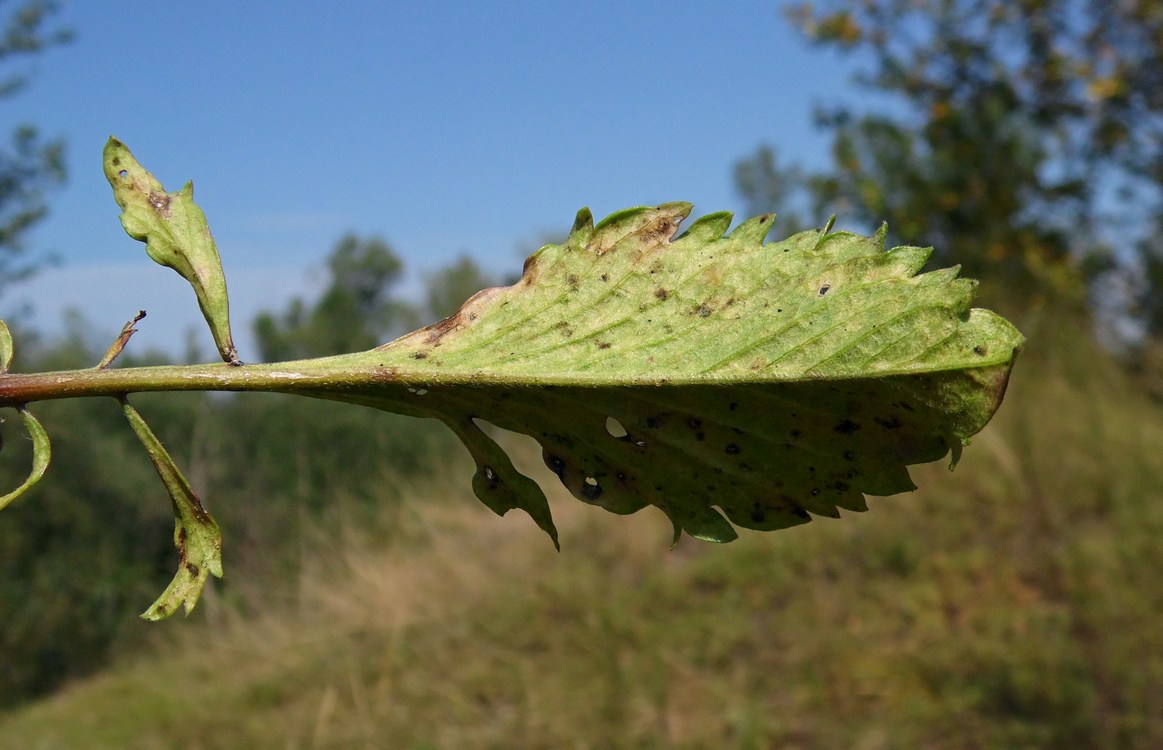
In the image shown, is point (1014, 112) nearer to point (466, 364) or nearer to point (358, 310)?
point (466, 364)

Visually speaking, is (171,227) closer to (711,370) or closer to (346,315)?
(711,370)

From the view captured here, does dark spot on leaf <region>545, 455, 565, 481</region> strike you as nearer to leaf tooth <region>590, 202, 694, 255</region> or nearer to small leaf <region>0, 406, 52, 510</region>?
leaf tooth <region>590, 202, 694, 255</region>

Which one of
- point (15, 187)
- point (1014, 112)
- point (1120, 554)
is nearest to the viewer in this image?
point (15, 187)

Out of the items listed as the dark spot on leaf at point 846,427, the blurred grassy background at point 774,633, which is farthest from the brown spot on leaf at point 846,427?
the blurred grassy background at point 774,633

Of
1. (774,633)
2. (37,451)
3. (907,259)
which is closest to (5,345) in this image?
(37,451)

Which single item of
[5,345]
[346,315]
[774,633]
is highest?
[346,315]

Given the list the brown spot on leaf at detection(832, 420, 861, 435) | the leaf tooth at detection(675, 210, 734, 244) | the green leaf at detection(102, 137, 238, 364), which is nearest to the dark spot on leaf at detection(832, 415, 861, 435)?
the brown spot on leaf at detection(832, 420, 861, 435)

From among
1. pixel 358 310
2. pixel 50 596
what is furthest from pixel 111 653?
pixel 358 310
